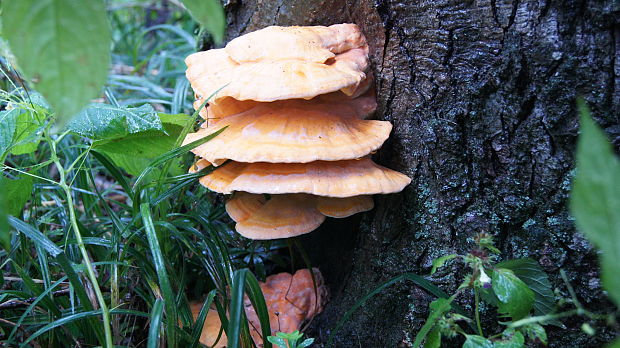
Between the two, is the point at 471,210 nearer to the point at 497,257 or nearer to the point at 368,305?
the point at 497,257

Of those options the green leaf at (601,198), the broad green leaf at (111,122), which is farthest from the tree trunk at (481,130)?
the green leaf at (601,198)

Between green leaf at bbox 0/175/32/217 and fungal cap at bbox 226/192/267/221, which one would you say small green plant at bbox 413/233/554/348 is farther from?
green leaf at bbox 0/175/32/217

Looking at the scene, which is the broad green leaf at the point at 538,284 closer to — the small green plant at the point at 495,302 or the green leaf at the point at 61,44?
the small green plant at the point at 495,302

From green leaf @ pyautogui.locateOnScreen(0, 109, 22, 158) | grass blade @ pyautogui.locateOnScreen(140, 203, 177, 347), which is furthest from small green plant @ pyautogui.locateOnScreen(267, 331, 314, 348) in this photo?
green leaf @ pyautogui.locateOnScreen(0, 109, 22, 158)

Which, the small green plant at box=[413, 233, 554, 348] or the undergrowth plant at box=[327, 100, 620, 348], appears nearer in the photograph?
the undergrowth plant at box=[327, 100, 620, 348]

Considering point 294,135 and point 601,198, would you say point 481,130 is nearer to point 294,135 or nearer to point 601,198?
point 294,135
